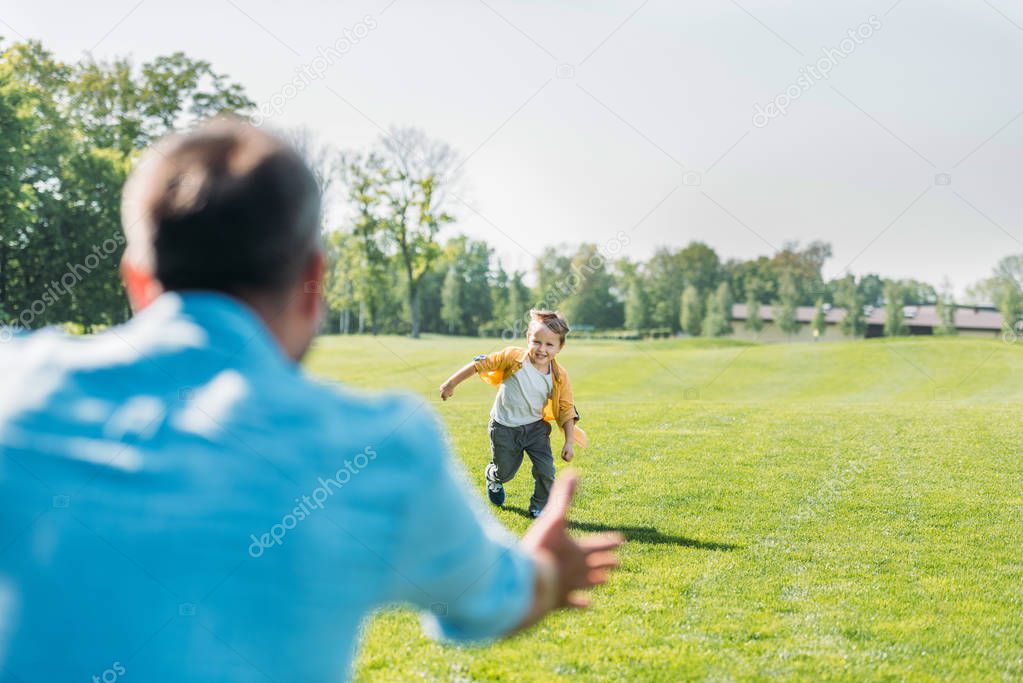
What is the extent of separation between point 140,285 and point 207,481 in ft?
1.06

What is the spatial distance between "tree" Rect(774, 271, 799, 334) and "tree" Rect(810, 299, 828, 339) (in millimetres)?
1584

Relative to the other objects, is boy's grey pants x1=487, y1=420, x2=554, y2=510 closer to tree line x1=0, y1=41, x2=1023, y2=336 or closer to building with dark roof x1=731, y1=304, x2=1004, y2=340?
tree line x1=0, y1=41, x2=1023, y2=336

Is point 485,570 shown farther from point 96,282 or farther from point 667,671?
point 96,282

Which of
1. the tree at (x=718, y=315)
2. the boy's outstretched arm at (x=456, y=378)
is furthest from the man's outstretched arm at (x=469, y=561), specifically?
the tree at (x=718, y=315)

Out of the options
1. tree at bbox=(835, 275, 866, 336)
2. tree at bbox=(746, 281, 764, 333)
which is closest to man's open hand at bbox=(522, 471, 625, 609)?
tree at bbox=(746, 281, 764, 333)

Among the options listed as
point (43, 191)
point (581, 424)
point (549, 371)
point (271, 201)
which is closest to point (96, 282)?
point (43, 191)

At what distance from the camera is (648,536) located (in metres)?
7.72

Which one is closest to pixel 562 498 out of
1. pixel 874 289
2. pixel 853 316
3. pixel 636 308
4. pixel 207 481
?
pixel 207 481

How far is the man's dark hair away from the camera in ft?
3.65

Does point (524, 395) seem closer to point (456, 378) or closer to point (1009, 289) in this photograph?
point (456, 378)

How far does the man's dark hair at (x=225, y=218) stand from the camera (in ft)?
3.65

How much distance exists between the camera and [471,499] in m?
1.18

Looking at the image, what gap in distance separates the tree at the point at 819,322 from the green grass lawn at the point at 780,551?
6204cm

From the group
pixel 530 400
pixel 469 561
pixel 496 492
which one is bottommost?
pixel 496 492
